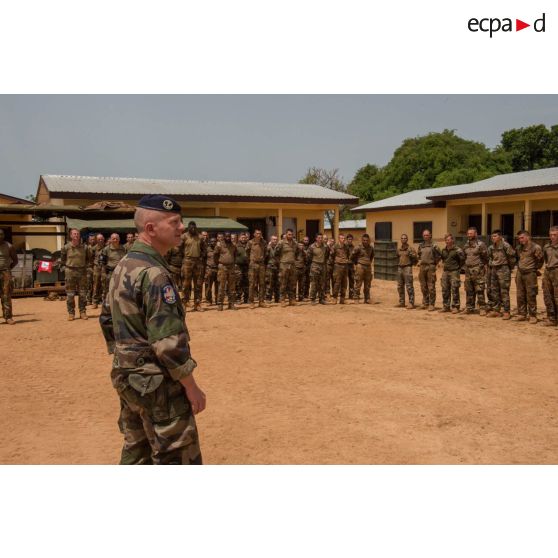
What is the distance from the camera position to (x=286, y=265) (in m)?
13.3

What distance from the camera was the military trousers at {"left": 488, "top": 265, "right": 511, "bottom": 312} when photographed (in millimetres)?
10977

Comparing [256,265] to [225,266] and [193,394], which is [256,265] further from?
[193,394]

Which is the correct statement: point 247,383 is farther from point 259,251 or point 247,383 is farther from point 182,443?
point 259,251

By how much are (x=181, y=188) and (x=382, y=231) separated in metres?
11.8

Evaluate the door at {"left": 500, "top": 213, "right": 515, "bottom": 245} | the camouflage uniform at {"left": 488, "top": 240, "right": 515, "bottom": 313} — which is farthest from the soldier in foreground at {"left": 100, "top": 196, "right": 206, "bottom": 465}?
the door at {"left": 500, "top": 213, "right": 515, "bottom": 245}

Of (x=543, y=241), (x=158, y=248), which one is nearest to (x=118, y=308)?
(x=158, y=248)

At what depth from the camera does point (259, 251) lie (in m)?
13.0

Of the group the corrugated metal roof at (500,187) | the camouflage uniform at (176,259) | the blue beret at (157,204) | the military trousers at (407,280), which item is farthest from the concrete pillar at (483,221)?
the blue beret at (157,204)

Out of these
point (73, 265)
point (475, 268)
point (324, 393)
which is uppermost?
point (73, 265)

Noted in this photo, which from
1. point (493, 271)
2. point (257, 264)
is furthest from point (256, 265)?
point (493, 271)

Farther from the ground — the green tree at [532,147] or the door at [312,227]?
the green tree at [532,147]

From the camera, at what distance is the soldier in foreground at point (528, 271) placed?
1044 cm

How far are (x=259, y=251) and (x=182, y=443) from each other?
10559mm

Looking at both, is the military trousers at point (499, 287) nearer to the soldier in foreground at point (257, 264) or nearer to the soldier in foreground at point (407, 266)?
the soldier in foreground at point (407, 266)
